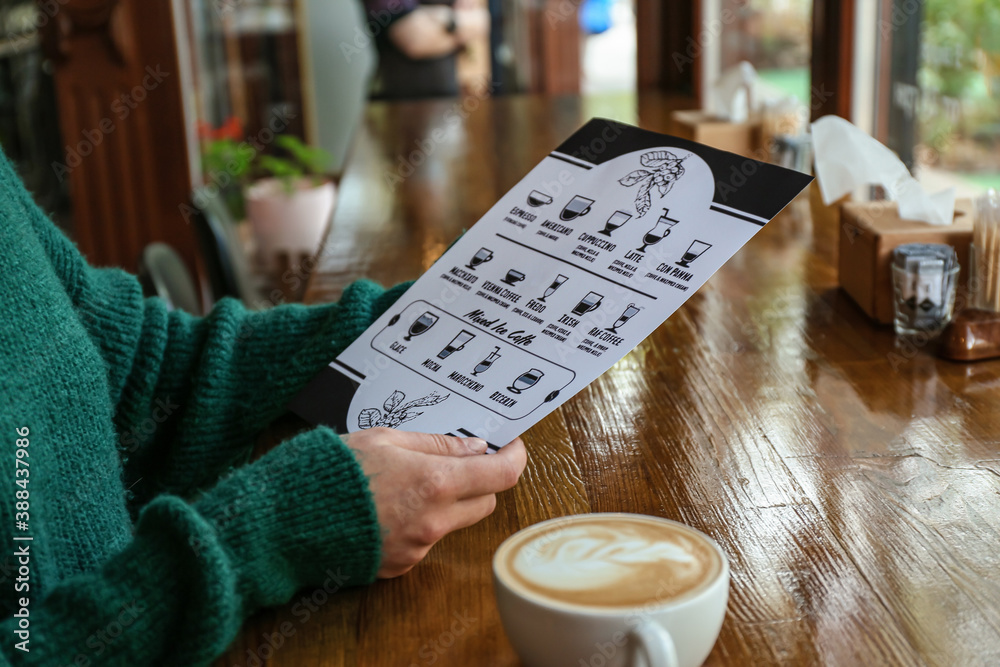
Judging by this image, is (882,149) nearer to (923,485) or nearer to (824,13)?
(923,485)

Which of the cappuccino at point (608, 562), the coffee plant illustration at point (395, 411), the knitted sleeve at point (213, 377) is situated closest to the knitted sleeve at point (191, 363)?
the knitted sleeve at point (213, 377)

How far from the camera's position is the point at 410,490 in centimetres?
62

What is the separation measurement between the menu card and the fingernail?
1cm

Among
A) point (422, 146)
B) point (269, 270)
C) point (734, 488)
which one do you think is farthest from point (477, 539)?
point (269, 270)

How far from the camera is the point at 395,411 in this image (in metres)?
0.74

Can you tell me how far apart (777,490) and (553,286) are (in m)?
0.23

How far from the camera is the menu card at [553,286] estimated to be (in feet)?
2.30

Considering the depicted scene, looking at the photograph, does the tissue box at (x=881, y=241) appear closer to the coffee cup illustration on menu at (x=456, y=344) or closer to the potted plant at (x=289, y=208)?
the coffee cup illustration on menu at (x=456, y=344)

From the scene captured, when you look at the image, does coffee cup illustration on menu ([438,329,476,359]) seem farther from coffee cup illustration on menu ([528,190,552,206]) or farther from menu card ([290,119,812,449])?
coffee cup illustration on menu ([528,190,552,206])

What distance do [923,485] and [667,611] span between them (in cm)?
35

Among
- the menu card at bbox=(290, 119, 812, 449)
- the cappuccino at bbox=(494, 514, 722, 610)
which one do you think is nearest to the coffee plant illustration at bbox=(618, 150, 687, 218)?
the menu card at bbox=(290, 119, 812, 449)

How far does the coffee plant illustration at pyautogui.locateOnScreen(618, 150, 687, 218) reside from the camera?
78 centimetres

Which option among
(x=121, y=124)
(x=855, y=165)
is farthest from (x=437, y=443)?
(x=121, y=124)

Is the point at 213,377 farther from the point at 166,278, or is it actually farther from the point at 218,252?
the point at 218,252
